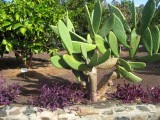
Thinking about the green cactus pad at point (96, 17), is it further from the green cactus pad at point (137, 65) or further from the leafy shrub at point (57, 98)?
the leafy shrub at point (57, 98)

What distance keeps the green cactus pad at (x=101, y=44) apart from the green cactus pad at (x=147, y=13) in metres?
0.65

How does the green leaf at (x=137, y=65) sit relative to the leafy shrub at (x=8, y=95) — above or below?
above

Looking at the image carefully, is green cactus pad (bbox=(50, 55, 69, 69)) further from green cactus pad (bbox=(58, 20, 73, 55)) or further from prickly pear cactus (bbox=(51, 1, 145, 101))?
green cactus pad (bbox=(58, 20, 73, 55))

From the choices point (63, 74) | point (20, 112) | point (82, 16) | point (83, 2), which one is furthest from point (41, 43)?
point (83, 2)

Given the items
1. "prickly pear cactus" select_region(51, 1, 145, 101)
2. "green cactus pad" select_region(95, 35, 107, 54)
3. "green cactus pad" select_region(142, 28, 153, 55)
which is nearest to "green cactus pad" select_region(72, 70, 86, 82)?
"prickly pear cactus" select_region(51, 1, 145, 101)

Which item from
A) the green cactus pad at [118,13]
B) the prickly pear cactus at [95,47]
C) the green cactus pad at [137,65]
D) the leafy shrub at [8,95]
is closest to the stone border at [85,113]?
the leafy shrub at [8,95]

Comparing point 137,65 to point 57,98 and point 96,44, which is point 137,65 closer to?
point 96,44

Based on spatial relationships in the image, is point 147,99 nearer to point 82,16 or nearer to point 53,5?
point 53,5

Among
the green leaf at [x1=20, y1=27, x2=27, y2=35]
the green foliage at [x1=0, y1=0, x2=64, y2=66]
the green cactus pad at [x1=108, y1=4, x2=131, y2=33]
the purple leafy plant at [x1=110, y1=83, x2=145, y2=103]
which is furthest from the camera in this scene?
the green foliage at [x1=0, y1=0, x2=64, y2=66]

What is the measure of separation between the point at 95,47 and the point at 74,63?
436 mm

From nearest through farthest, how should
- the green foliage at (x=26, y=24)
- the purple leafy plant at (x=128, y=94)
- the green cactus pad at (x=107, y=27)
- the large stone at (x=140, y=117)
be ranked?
1. the green cactus pad at (x=107, y=27)
2. the large stone at (x=140, y=117)
3. the purple leafy plant at (x=128, y=94)
4. the green foliage at (x=26, y=24)

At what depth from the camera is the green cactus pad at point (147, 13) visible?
5.49m

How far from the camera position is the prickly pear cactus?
5.32 m

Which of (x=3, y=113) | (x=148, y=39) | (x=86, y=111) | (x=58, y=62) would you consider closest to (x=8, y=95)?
(x=3, y=113)
